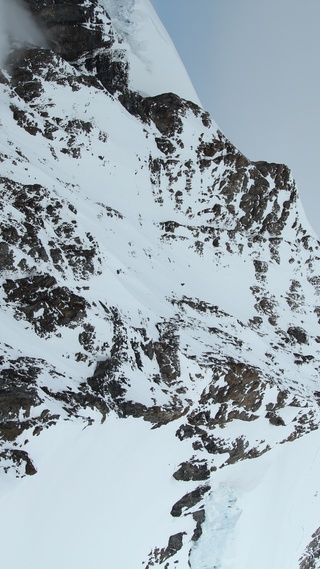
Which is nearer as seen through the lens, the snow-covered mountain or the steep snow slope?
the snow-covered mountain

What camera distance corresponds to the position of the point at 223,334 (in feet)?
93.0

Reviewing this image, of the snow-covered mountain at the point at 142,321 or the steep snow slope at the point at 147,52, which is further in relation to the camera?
the steep snow slope at the point at 147,52

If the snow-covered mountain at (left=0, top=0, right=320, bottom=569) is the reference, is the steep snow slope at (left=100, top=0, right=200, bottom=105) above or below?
above

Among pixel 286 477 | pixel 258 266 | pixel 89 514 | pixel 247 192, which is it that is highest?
pixel 247 192

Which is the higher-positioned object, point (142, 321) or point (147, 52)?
point (147, 52)

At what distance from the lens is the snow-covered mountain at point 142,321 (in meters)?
17.8

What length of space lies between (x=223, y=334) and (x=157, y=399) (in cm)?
881

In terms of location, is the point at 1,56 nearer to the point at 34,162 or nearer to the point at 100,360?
the point at 34,162

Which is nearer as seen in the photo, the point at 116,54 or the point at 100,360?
the point at 100,360

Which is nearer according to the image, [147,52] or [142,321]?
[142,321]

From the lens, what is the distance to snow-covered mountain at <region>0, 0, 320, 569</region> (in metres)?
17.8

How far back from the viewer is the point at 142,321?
23.5 metres

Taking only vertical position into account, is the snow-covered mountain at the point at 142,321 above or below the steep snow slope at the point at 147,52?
below

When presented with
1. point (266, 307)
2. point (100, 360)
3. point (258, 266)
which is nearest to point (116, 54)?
point (258, 266)
